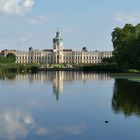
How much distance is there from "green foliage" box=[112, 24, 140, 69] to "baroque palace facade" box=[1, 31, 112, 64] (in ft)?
330

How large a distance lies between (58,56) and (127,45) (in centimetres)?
11297

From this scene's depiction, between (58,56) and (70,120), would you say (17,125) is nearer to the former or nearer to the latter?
(70,120)

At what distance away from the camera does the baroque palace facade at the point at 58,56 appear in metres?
174

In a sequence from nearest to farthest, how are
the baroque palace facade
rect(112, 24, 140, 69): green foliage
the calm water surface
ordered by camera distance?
the calm water surface, rect(112, 24, 140, 69): green foliage, the baroque palace facade

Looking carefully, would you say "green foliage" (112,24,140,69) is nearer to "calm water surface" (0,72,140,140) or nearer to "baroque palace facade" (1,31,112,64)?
"calm water surface" (0,72,140,140)

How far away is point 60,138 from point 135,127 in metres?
2.94

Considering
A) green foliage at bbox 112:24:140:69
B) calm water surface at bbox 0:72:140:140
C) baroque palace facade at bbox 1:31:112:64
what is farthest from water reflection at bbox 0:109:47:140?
baroque palace facade at bbox 1:31:112:64

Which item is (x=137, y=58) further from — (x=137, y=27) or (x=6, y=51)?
(x=6, y=51)

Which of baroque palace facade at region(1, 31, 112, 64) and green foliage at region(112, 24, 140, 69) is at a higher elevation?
green foliage at region(112, 24, 140, 69)

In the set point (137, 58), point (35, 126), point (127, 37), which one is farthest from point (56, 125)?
point (127, 37)

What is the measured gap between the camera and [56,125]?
576 inches

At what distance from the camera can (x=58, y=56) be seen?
573 feet

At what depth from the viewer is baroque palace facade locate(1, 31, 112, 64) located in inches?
6850

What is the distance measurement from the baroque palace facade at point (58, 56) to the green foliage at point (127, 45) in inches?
3960
